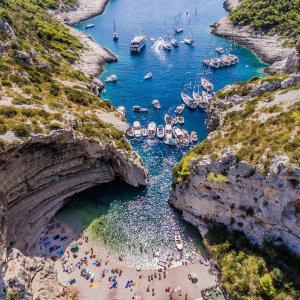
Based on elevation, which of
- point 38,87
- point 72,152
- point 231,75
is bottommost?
point 231,75

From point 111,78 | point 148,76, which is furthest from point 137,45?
Answer: point 111,78

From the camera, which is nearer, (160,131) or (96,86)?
(160,131)

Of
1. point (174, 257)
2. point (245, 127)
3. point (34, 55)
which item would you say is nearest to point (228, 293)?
point (174, 257)

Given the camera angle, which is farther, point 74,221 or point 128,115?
point 128,115

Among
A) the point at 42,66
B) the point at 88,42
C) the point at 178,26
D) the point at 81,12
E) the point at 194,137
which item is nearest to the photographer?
the point at 194,137

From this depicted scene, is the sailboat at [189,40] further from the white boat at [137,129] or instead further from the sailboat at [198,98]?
the white boat at [137,129]

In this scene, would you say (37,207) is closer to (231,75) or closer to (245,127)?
(245,127)

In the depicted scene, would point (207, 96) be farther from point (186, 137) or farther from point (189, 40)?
point (189, 40)
